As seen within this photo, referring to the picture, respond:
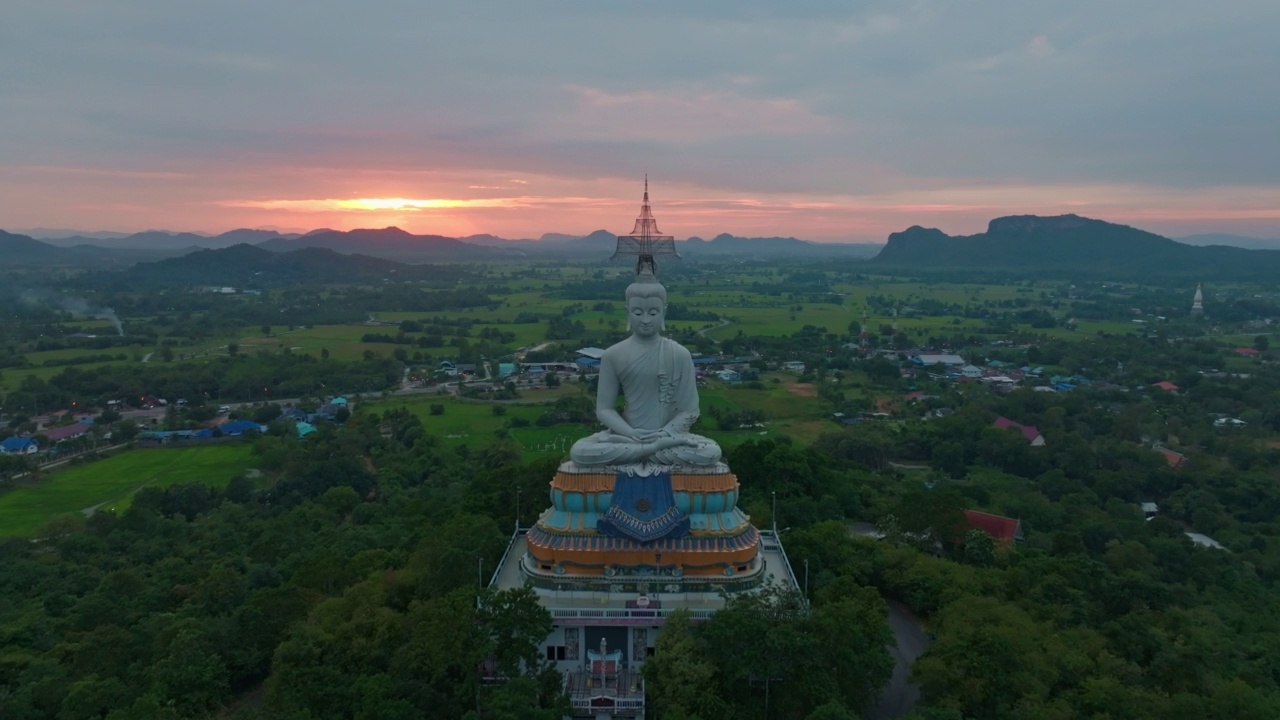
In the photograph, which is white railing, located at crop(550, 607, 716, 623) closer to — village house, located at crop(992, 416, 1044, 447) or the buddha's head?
the buddha's head

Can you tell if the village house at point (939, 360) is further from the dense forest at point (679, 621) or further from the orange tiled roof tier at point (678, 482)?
the orange tiled roof tier at point (678, 482)

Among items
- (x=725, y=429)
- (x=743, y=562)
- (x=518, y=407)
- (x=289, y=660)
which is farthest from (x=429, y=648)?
(x=518, y=407)

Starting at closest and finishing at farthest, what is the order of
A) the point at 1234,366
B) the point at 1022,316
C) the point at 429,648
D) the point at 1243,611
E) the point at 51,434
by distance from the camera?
1. the point at 429,648
2. the point at 1243,611
3. the point at 51,434
4. the point at 1234,366
5. the point at 1022,316

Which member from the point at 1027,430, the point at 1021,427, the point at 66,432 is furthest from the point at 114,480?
the point at 1021,427

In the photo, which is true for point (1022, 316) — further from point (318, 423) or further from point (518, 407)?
point (318, 423)

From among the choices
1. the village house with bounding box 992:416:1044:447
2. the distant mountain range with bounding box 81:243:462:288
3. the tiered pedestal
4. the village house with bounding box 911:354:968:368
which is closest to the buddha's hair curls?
the tiered pedestal

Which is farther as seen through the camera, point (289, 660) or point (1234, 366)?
point (1234, 366)

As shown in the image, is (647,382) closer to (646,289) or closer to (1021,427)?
(646,289)
